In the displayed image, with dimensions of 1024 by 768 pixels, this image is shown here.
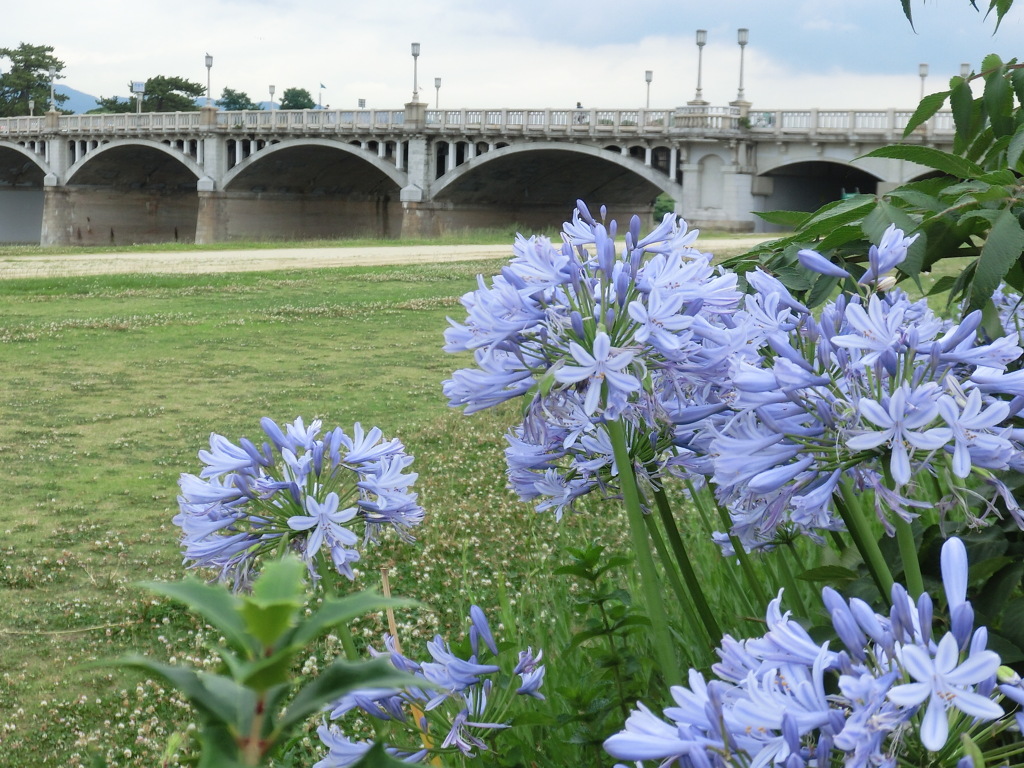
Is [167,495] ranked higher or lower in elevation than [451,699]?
lower

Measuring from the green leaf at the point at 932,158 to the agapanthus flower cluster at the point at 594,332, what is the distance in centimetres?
52

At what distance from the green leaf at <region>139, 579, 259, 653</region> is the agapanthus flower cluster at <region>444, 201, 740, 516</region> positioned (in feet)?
2.62

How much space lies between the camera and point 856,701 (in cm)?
87

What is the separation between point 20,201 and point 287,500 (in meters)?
78.5

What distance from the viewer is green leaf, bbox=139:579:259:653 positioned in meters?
0.54

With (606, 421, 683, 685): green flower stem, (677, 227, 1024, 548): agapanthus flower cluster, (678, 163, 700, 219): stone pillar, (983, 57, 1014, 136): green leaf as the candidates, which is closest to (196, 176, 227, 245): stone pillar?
(678, 163, 700, 219): stone pillar

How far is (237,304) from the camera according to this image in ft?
Result: 58.0

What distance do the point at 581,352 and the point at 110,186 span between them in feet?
220

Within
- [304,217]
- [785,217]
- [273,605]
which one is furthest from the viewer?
[304,217]

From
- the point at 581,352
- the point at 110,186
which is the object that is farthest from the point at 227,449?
the point at 110,186

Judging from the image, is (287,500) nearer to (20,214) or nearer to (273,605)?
(273,605)

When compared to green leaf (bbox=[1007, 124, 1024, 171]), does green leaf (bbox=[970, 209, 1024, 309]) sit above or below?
below

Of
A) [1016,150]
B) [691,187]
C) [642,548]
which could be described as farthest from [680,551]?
[691,187]

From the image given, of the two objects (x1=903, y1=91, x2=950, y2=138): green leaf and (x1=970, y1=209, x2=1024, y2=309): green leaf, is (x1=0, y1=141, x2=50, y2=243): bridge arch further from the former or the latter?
(x1=970, y1=209, x2=1024, y2=309): green leaf
